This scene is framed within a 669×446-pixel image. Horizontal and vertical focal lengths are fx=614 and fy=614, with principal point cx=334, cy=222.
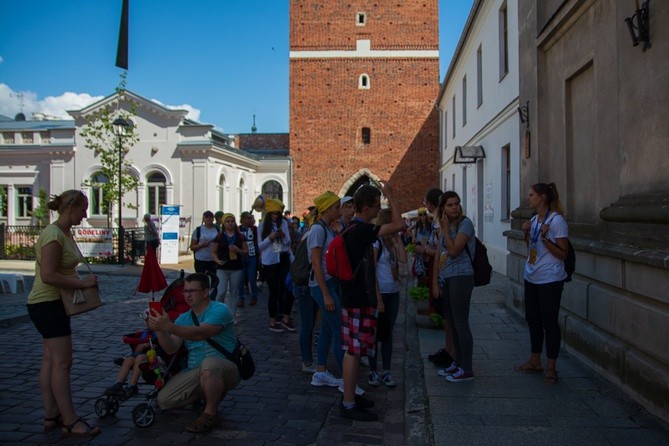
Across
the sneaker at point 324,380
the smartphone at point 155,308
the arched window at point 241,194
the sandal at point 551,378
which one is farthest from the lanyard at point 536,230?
the arched window at point 241,194

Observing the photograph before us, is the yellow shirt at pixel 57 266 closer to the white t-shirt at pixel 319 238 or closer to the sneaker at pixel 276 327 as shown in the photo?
the white t-shirt at pixel 319 238

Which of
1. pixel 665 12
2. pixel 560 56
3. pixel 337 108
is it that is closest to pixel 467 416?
pixel 665 12

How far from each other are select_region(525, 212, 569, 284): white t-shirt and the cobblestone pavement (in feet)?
5.62

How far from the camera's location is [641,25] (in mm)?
5062

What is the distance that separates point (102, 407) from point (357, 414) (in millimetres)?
2050

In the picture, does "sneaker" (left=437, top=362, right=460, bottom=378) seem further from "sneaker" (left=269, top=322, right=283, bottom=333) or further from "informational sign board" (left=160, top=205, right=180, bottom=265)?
"informational sign board" (left=160, top=205, right=180, bottom=265)

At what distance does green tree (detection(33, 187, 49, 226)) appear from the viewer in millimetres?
32000

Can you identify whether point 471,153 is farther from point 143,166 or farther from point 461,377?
point 143,166

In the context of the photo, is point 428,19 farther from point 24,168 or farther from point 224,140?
point 24,168

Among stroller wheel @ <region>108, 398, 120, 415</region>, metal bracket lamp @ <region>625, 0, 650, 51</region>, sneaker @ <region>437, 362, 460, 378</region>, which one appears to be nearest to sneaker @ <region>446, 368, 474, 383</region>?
sneaker @ <region>437, 362, 460, 378</region>

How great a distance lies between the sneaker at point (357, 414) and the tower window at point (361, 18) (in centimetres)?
3348

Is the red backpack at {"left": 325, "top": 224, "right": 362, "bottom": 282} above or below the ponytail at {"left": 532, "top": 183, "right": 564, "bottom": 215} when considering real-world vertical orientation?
below

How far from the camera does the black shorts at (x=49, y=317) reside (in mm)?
4539

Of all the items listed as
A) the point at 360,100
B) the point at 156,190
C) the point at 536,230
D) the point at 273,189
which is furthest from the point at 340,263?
the point at 273,189
